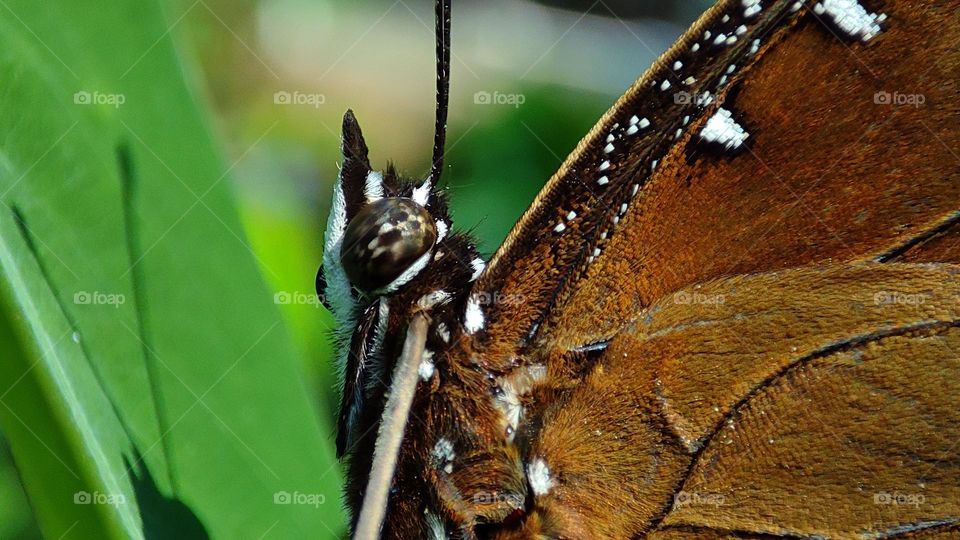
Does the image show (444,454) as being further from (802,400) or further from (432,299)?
(802,400)

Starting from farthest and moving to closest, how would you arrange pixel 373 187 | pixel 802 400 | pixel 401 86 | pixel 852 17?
pixel 401 86 < pixel 373 187 < pixel 802 400 < pixel 852 17

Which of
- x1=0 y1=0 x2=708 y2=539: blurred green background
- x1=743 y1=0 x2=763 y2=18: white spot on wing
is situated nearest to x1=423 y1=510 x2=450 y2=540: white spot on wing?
x1=743 y1=0 x2=763 y2=18: white spot on wing

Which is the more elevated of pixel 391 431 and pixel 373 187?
pixel 373 187

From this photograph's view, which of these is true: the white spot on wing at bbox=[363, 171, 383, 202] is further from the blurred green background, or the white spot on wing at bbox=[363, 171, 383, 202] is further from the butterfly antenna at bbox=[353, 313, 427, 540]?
the blurred green background

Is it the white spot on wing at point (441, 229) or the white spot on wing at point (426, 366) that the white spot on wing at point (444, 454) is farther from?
the white spot on wing at point (441, 229)

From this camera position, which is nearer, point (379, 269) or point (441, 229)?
point (379, 269)

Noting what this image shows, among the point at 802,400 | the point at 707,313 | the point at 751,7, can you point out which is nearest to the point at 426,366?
the point at 707,313

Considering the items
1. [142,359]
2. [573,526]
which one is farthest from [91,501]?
[573,526]

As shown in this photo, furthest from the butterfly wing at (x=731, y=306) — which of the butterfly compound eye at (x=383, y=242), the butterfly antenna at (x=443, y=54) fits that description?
the butterfly antenna at (x=443, y=54)
